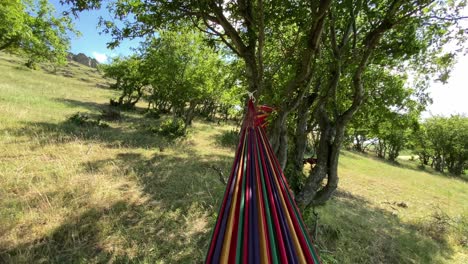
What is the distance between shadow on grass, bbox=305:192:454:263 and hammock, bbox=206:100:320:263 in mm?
1836

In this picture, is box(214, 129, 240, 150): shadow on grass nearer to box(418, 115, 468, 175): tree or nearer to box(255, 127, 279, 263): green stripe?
box(255, 127, 279, 263): green stripe

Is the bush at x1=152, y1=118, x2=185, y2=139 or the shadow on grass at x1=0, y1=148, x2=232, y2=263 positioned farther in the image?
the bush at x1=152, y1=118, x2=185, y2=139

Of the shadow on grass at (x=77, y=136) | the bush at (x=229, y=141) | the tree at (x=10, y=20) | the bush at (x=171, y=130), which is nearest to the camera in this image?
the shadow on grass at (x=77, y=136)

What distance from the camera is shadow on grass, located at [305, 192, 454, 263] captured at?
13.2ft

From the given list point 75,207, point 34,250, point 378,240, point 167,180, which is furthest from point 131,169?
point 378,240

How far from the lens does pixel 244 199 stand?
1807 millimetres

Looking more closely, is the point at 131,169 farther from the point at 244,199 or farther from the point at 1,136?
the point at 244,199

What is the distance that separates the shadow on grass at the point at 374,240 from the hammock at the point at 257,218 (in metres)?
1.84

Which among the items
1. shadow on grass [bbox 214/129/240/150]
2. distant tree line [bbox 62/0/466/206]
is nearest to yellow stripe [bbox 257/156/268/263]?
distant tree line [bbox 62/0/466/206]

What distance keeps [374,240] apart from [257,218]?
4279 millimetres

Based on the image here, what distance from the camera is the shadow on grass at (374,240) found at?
13.2 ft

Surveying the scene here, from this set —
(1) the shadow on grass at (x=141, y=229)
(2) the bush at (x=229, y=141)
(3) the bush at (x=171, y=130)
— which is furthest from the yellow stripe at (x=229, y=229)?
(2) the bush at (x=229, y=141)

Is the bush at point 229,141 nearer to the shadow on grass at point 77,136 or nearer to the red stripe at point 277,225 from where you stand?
the shadow on grass at point 77,136

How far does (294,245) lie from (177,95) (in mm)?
11174
